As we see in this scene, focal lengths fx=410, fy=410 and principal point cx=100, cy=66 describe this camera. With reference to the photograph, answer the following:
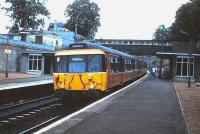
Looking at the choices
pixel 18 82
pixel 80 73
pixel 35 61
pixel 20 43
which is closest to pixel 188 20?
pixel 35 61

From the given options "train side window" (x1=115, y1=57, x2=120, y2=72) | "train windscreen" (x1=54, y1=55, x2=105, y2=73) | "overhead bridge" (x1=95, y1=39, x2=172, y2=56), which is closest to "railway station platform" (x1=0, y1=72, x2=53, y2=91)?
"train windscreen" (x1=54, y1=55, x2=105, y2=73)

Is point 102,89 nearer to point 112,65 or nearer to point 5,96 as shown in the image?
point 112,65

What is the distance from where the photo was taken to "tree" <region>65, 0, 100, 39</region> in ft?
329

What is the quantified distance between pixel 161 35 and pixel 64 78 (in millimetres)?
121527

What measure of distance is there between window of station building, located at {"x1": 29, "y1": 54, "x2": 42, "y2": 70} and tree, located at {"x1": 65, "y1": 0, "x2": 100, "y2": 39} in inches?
1672

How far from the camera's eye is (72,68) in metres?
19.8

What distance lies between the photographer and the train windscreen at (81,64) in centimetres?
1969

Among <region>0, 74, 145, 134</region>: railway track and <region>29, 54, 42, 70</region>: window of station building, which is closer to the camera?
<region>0, 74, 145, 134</region>: railway track

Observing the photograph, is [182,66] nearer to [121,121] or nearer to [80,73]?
[80,73]

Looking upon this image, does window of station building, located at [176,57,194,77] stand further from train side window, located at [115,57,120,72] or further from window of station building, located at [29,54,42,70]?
train side window, located at [115,57,120,72]

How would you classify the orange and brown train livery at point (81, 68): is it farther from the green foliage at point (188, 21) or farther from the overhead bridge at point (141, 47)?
the overhead bridge at point (141, 47)

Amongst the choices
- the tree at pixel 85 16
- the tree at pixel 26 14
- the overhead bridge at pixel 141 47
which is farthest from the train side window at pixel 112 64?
the tree at pixel 85 16

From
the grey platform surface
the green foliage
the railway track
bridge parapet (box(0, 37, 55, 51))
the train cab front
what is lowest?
the railway track

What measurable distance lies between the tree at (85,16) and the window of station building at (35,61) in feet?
139
